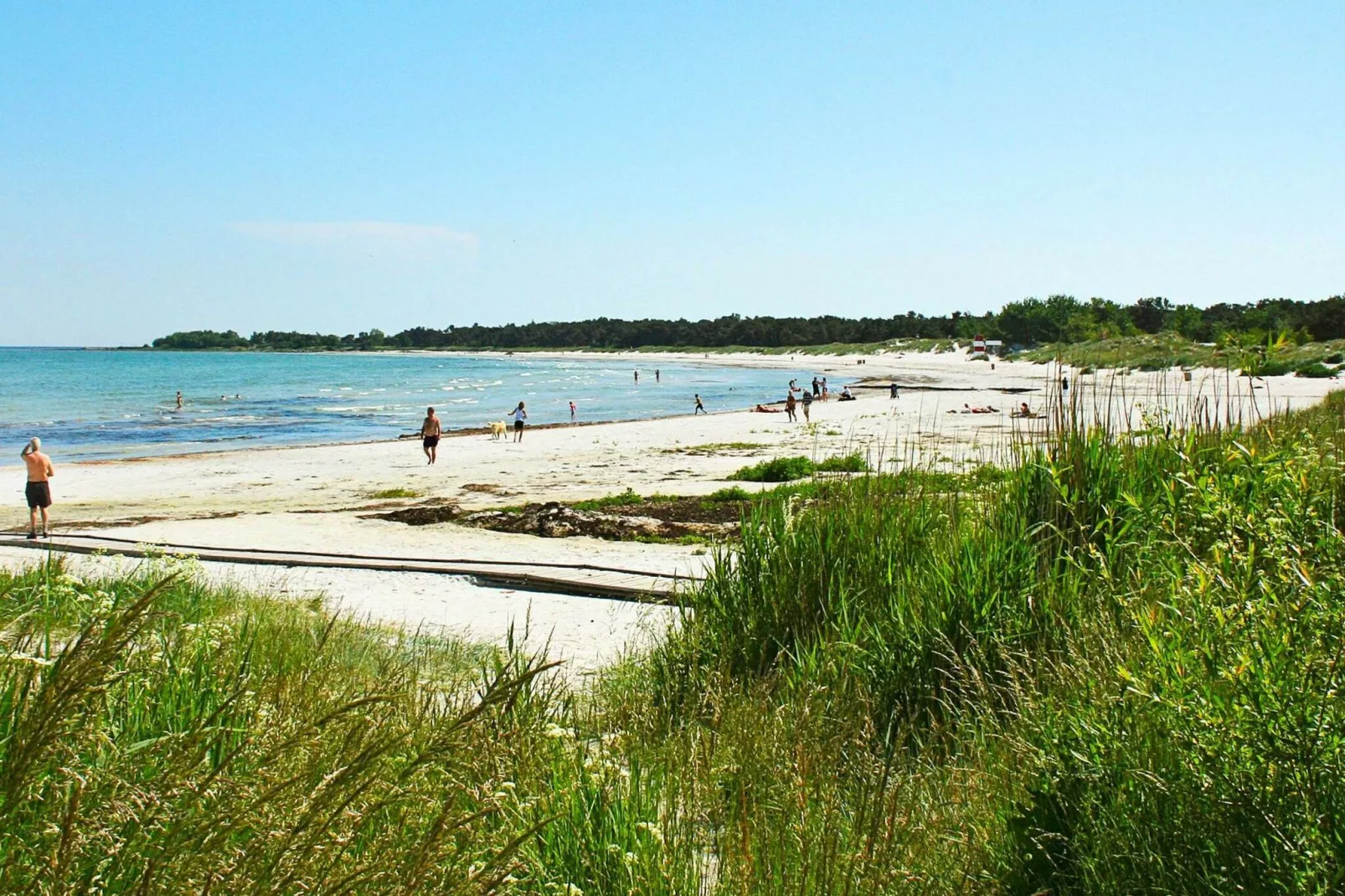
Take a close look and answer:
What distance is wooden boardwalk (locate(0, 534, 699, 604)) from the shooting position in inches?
392

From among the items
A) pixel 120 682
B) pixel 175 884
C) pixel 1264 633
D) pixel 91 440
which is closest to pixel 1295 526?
pixel 1264 633

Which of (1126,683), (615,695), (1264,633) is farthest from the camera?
(615,695)

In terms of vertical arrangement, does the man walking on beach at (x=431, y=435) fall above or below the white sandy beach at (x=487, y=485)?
above

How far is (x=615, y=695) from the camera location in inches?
225

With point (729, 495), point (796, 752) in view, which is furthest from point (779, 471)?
point (796, 752)

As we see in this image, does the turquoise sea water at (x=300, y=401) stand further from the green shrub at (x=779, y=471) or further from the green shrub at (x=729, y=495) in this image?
the green shrub at (x=729, y=495)

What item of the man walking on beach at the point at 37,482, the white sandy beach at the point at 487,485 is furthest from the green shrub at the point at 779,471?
the man walking on beach at the point at 37,482

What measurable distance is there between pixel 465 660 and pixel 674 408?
51877 millimetres

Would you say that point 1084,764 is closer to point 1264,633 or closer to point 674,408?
point 1264,633

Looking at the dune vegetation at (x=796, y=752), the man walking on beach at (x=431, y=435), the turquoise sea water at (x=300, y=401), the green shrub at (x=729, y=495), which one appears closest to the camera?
the dune vegetation at (x=796, y=752)

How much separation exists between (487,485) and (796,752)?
19.1 metres

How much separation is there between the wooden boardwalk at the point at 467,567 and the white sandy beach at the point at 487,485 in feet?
0.74

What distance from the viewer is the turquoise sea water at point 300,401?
43.4m

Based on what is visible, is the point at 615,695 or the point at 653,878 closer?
the point at 653,878
